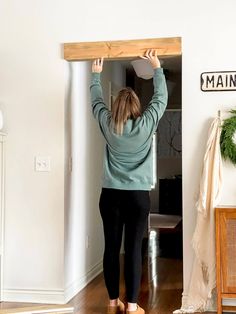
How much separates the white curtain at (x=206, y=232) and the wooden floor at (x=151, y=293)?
192 millimetres

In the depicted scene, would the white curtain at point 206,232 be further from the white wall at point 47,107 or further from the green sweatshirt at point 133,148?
the green sweatshirt at point 133,148

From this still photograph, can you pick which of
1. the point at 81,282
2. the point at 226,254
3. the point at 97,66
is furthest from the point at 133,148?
the point at 81,282

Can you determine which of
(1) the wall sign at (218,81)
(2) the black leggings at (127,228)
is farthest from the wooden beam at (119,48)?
(2) the black leggings at (127,228)

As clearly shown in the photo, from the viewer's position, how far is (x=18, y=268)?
3459 mm

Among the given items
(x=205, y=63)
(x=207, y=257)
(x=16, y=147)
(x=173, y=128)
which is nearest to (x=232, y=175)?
(x=207, y=257)

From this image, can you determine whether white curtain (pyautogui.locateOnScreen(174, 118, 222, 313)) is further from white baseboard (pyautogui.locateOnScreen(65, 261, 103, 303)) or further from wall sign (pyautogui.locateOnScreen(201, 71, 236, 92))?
white baseboard (pyautogui.locateOnScreen(65, 261, 103, 303))

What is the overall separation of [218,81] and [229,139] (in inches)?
16.7

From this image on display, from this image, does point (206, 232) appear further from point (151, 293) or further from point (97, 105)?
point (97, 105)

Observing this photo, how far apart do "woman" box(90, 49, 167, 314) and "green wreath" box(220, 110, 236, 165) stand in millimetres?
474

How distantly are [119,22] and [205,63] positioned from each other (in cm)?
70

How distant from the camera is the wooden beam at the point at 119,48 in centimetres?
326

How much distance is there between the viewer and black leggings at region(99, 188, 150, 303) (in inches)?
118

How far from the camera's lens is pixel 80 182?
12.6ft

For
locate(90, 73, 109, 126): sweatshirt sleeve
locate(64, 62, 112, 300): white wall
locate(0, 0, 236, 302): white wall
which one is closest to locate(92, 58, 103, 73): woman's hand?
locate(90, 73, 109, 126): sweatshirt sleeve
